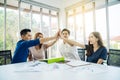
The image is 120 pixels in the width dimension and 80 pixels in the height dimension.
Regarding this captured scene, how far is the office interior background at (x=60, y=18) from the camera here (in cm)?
338

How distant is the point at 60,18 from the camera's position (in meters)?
4.86

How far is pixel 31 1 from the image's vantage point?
3824 millimetres

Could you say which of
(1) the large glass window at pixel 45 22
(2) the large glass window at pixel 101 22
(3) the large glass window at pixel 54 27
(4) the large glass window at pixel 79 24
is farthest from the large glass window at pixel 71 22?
(2) the large glass window at pixel 101 22

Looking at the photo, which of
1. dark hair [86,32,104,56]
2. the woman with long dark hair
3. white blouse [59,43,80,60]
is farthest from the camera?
white blouse [59,43,80,60]

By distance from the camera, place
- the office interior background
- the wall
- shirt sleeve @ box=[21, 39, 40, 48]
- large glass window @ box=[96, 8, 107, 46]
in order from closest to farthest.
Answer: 1. shirt sleeve @ box=[21, 39, 40, 48]
2. the office interior background
3. large glass window @ box=[96, 8, 107, 46]
4. the wall

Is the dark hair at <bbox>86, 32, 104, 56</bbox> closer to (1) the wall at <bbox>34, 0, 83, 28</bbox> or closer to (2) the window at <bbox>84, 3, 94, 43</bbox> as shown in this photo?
(2) the window at <bbox>84, 3, 94, 43</bbox>

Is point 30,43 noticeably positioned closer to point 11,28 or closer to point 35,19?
point 11,28

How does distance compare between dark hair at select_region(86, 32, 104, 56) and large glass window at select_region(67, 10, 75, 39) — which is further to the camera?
large glass window at select_region(67, 10, 75, 39)

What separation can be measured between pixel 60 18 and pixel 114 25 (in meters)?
2.18

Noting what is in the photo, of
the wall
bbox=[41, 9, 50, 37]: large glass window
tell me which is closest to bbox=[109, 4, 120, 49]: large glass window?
the wall

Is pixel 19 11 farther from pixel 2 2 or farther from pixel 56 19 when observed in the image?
pixel 56 19

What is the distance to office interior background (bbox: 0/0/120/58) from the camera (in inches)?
133

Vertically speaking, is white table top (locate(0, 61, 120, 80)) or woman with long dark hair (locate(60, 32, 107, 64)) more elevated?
woman with long dark hair (locate(60, 32, 107, 64))

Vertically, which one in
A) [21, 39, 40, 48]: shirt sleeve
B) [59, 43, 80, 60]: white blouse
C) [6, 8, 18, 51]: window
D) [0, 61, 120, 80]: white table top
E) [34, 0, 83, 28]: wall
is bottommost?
[0, 61, 120, 80]: white table top
